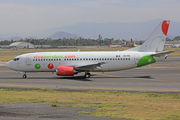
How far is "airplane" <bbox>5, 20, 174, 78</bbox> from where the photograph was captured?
3466 centimetres

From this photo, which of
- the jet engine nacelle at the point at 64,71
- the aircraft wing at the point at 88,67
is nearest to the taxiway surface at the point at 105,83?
the jet engine nacelle at the point at 64,71


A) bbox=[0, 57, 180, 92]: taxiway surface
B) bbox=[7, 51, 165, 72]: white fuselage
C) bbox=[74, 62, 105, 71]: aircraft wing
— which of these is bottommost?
bbox=[0, 57, 180, 92]: taxiway surface

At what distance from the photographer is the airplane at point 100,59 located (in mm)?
34656

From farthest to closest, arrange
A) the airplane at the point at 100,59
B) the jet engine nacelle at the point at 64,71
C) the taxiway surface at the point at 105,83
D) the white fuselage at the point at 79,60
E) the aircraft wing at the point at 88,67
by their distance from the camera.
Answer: the white fuselage at the point at 79,60, the airplane at the point at 100,59, the aircraft wing at the point at 88,67, the jet engine nacelle at the point at 64,71, the taxiway surface at the point at 105,83

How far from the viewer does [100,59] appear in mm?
35219

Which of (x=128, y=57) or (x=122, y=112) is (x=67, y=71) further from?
(x=122, y=112)

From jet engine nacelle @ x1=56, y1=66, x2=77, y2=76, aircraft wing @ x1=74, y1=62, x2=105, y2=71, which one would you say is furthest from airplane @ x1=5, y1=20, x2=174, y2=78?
jet engine nacelle @ x1=56, y1=66, x2=77, y2=76

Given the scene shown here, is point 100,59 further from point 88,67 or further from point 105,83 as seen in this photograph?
point 105,83

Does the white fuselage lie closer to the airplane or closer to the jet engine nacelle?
the airplane

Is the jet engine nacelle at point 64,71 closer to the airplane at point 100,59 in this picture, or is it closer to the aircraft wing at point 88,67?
the airplane at point 100,59

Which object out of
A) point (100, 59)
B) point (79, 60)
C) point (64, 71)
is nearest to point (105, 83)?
point (100, 59)

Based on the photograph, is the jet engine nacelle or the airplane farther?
the airplane

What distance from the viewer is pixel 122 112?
13.9 m

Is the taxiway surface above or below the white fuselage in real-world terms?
below
